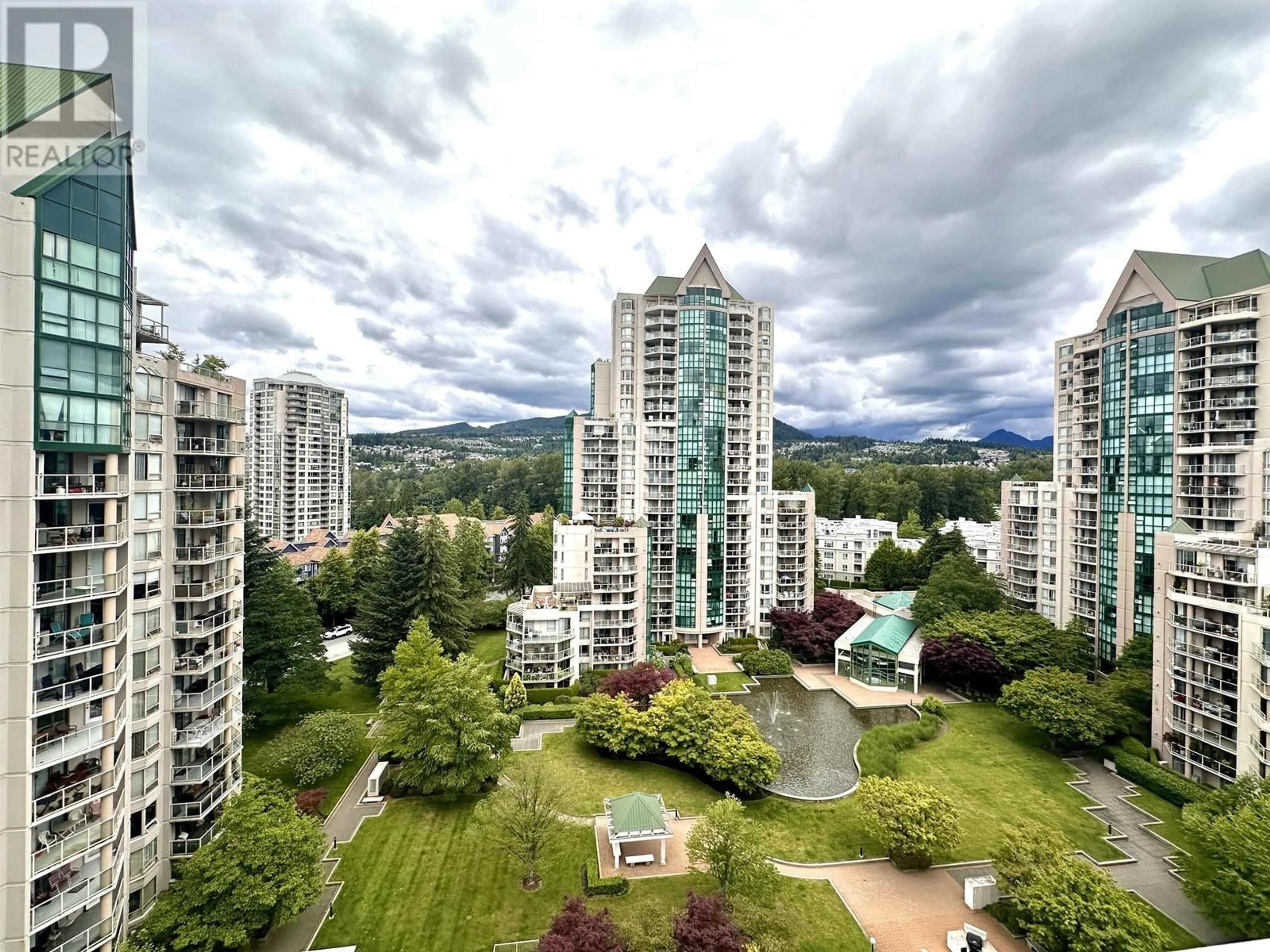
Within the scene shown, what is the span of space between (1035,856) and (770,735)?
1799cm

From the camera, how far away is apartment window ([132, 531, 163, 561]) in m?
21.8

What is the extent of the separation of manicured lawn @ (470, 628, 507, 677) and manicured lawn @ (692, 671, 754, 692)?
16.9 metres

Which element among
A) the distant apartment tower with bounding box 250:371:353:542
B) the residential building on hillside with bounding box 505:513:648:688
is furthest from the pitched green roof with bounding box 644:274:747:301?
the distant apartment tower with bounding box 250:371:353:542

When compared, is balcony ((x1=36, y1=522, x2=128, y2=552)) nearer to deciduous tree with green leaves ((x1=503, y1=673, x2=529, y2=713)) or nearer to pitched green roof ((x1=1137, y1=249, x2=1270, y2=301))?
deciduous tree with green leaves ((x1=503, y1=673, x2=529, y2=713))

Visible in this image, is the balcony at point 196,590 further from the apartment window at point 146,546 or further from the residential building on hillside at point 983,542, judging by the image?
the residential building on hillside at point 983,542

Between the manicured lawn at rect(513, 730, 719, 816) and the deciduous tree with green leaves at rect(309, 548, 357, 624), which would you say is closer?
the manicured lawn at rect(513, 730, 719, 816)

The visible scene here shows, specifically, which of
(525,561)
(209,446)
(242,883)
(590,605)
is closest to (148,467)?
(209,446)

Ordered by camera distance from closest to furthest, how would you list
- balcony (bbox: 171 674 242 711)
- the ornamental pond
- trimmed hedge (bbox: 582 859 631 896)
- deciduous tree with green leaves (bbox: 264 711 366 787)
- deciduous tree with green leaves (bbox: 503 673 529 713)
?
balcony (bbox: 171 674 242 711)
trimmed hedge (bbox: 582 859 631 896)
deciduous tree with green leaves (bbox: 264 711 366 787)
the ornamental pond
deciduous tree with green leaves (bbox: 503 673 529 713)

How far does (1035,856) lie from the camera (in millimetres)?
22031

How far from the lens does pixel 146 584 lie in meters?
22.3

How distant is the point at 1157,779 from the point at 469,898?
3675 cm

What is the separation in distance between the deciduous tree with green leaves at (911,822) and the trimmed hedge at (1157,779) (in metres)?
13.8

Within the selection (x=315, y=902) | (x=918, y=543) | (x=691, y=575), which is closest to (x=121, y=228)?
(x=315, y=902)

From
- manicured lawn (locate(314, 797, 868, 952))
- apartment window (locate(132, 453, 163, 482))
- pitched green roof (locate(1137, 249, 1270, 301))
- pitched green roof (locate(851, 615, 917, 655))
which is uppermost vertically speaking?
Result: pitched green roof (locate(1137, 249, 1270, 301))
